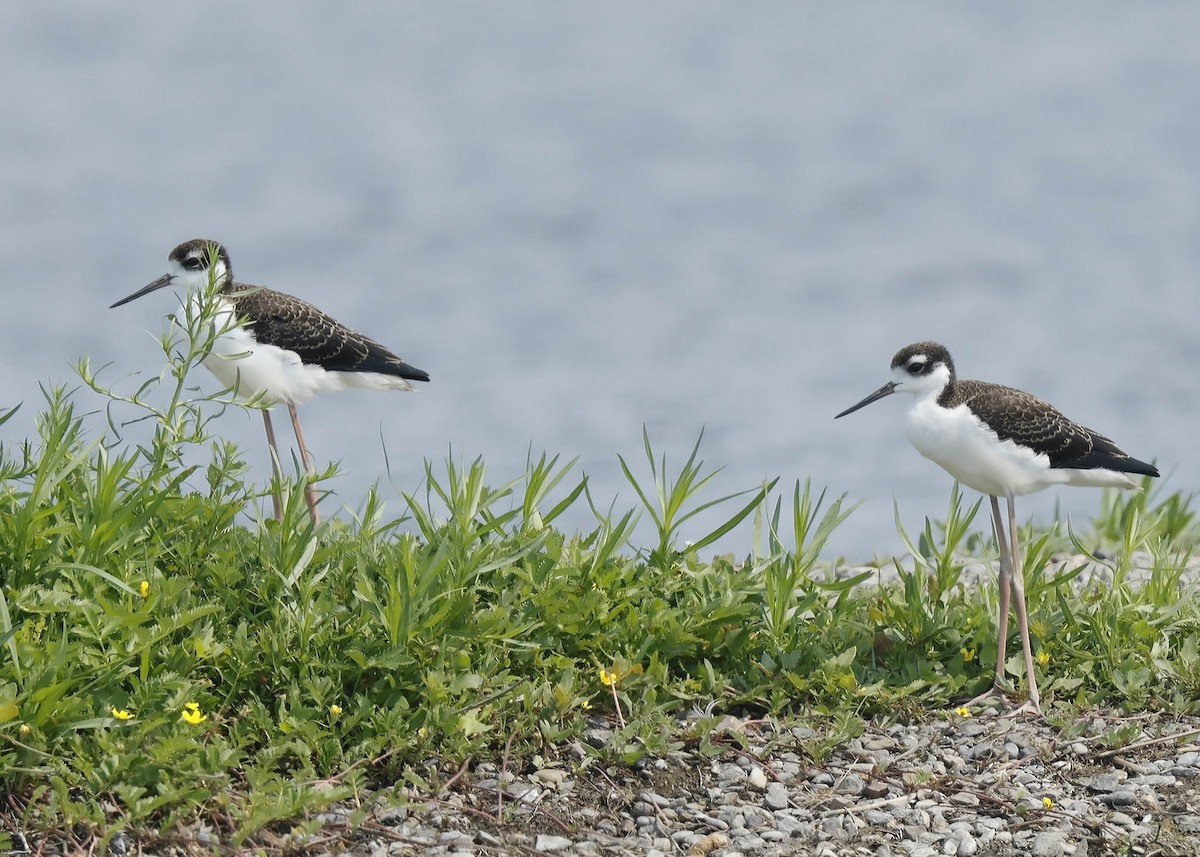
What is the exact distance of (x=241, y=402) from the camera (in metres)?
5.70

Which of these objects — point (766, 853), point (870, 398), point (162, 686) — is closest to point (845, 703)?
point (766, 853)

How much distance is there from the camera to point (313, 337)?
7.58m

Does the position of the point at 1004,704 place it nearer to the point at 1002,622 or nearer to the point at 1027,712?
the point at 1027,712

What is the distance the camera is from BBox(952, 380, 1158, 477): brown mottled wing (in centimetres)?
623

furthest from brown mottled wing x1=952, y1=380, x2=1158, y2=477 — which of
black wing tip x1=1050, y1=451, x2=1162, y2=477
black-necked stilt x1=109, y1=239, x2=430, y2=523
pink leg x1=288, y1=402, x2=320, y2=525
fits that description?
black-necked stilt x1=109, y1=239, x2=430, y2=523

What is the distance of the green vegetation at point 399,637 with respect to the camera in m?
5.01

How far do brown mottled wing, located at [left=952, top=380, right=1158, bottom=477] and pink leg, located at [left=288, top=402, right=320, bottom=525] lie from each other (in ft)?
8.65

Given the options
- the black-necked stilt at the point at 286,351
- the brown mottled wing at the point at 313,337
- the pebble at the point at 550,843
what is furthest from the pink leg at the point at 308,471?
the pebble at the point at 550,843

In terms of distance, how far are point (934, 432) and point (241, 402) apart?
8.94 ft

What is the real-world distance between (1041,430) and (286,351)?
3.56m

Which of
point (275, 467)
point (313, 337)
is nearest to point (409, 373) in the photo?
point (313, 337)

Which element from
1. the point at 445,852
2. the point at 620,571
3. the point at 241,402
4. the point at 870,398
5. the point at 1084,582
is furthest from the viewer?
the point at 1084,582

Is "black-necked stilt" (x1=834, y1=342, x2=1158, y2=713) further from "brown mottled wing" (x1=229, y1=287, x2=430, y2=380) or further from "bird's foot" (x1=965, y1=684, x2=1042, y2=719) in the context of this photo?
"brown mottled wing" (x1=229, y1=287, x2=430, y2=380)

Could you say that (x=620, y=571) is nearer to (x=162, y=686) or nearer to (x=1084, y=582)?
(x=162, y=686)
